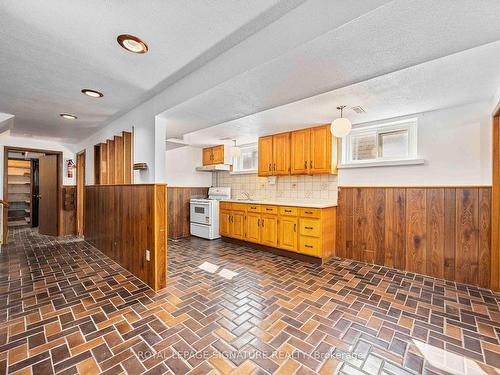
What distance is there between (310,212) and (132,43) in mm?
2972

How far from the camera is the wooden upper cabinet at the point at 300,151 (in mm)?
3908

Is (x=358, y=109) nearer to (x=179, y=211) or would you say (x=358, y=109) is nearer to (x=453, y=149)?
(x=453, y=149)

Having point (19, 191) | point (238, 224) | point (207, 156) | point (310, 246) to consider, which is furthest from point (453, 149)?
point (19, 191)

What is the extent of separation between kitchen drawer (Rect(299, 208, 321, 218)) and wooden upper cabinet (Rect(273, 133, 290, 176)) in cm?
87

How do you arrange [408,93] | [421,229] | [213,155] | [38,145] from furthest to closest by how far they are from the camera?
1. [213,155]
2. [38,145]
3. [421,229]
4. [408,93]

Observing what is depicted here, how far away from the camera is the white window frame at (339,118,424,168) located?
3.15 m

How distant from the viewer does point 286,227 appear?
3.83m

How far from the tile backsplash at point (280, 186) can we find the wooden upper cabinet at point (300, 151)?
0.36 metres

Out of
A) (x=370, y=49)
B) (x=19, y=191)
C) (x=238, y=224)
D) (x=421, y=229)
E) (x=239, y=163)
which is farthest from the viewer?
(x=19, y=191)

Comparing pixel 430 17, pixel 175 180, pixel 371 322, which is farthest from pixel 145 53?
pixel 175 180

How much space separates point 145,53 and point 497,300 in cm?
410

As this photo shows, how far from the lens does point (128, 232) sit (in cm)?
311

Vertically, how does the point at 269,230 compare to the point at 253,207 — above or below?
below

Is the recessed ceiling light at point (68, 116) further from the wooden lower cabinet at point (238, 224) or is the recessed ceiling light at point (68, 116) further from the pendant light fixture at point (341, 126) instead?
the pendant light fixture at point (341, 126)
